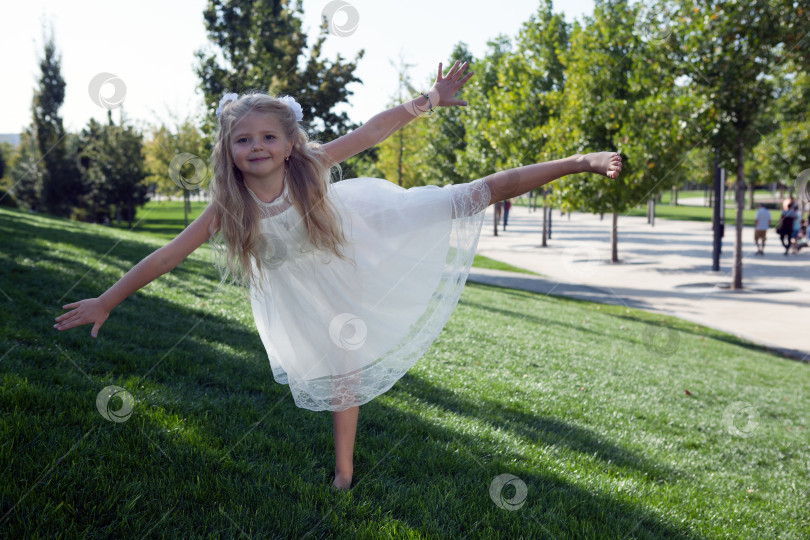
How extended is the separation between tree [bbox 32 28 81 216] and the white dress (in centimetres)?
4004

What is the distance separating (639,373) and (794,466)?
2.57 metres

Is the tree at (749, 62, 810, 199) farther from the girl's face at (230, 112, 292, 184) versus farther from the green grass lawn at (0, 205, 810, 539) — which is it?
the girl's face at (230, 112, 292, 184)

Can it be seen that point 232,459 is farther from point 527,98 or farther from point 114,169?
point 114,169

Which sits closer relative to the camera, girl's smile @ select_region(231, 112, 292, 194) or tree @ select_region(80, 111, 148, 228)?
girl's smile @ select_region(231, 112, 292, 194)

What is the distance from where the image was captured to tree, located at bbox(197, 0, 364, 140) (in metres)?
16.3

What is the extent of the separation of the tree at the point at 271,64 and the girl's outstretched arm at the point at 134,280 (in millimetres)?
12484

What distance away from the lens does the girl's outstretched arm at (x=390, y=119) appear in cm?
322

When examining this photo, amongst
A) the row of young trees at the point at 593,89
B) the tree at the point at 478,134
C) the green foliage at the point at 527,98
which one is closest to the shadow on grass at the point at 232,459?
the row of young trees at the point at 593,89

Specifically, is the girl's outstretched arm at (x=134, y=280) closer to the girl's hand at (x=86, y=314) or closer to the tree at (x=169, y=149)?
the girl's hand at (x=86, y=314)

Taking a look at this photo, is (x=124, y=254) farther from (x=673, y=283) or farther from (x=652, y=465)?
(x=673, y=283)

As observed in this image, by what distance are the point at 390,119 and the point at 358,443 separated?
1.90 meters

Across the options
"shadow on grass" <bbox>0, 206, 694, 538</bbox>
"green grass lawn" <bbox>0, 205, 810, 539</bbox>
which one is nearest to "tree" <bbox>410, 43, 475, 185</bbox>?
"green grass lawn" <bbox>0, 205, 810, 539</bbox>

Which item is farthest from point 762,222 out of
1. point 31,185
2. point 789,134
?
point 31,185

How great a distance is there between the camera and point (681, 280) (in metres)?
18.9
